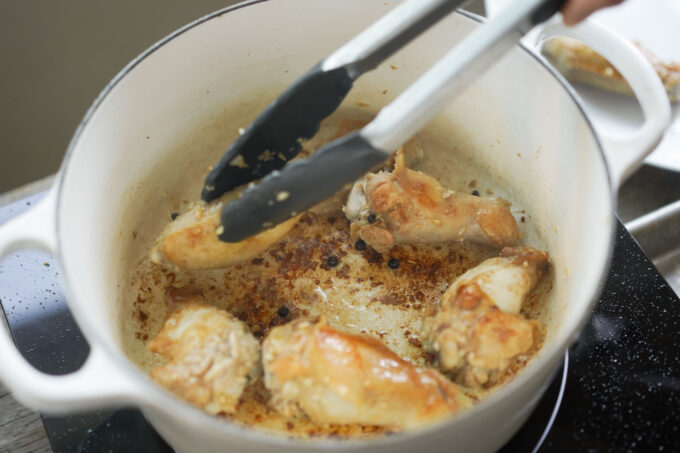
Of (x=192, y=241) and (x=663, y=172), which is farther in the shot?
(x=663, y=172)

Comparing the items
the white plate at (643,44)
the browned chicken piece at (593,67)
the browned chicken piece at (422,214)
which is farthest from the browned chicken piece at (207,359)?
the browned chicken piece at (593,67)

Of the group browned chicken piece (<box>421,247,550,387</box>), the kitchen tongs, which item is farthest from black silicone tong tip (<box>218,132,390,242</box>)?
browned chicken piece (<box>421,247,550,387</box>)

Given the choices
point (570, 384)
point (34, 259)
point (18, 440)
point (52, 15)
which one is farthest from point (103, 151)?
point (52, 15)

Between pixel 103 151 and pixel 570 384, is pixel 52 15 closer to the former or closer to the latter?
pixel 103 151

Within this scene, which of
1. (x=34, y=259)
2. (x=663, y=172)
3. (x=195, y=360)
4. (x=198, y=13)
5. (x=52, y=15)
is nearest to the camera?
(x=195, y=360)

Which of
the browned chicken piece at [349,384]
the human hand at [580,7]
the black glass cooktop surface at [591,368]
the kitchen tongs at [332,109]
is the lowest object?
the black glass cooktop surface at [591,368]

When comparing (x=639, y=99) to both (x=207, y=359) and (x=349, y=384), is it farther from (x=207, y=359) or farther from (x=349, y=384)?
(x=207, y=359)

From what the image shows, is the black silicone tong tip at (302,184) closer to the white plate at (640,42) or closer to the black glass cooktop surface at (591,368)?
the black glass cooktop surface at (591,368)
